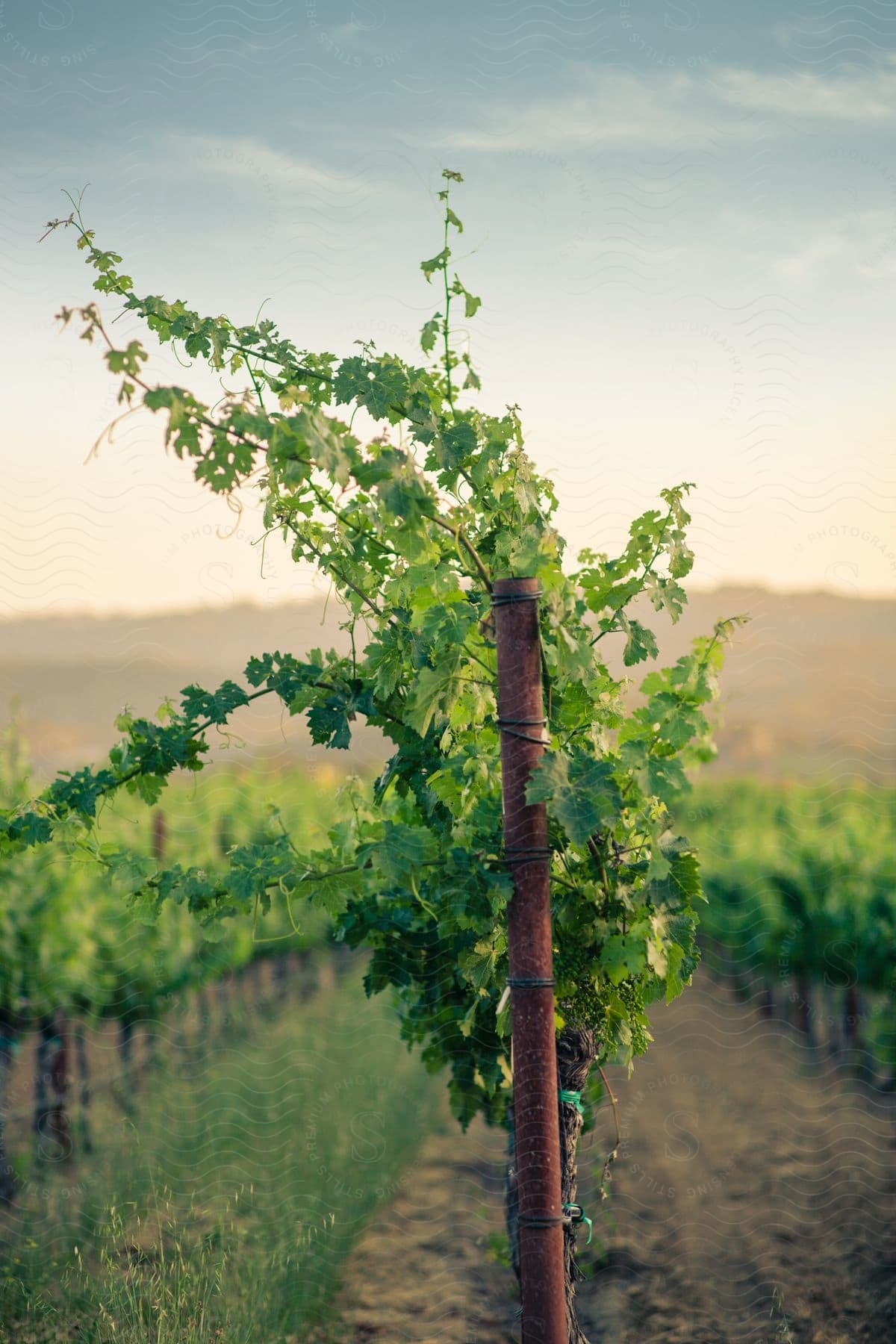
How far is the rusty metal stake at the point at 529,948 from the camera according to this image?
2455 millimetres

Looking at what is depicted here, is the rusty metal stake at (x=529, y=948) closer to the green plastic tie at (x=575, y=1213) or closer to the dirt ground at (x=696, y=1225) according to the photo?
the green plastic tie at (x=575, y=1213)

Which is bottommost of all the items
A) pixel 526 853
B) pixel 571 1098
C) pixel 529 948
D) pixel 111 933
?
pixel 111 933

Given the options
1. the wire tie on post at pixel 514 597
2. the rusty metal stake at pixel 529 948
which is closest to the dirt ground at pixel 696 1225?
the rusty metal stake at pixel 529 948

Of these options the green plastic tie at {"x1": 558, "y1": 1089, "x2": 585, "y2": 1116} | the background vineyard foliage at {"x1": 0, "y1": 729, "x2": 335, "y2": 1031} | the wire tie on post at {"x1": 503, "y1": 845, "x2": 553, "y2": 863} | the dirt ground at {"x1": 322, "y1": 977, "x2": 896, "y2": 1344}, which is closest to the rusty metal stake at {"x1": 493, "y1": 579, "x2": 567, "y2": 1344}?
the wire tie on post at {"x1": 503, "y1": 845, "x2": 553, "y2": 863}

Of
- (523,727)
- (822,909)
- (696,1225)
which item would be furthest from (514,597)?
(822,909)

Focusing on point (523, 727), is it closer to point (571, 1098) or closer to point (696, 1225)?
point (571, 1098)

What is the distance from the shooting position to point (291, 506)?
3.04 m

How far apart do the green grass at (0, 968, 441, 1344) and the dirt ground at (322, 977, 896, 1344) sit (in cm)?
24

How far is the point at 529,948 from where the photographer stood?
2.47m

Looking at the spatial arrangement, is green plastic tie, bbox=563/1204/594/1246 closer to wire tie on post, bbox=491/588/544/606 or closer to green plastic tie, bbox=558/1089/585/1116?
green plastic tie, bbox=558/1089/585/1116

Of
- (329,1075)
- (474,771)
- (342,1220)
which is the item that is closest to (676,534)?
(474,771)

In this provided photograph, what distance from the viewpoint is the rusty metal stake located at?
2455mm

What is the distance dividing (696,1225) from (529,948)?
329 centimetres

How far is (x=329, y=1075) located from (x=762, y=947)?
3.90m
